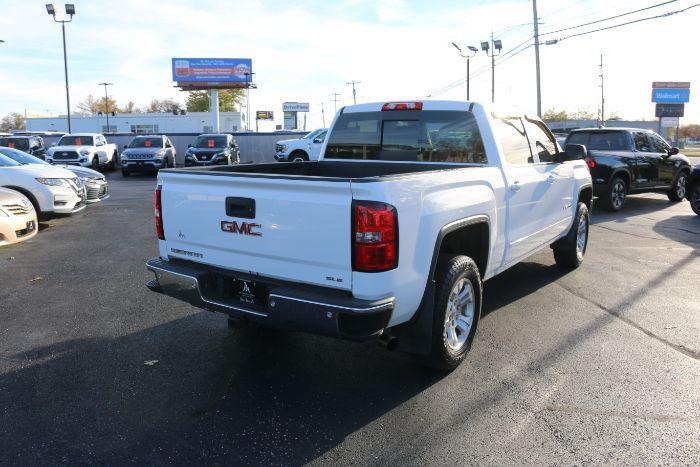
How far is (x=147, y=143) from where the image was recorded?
76.9 ft

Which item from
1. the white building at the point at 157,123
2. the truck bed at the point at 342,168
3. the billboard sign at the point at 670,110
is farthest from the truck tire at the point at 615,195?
the white building at the point at 157,123

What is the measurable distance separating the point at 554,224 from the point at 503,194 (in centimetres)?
174

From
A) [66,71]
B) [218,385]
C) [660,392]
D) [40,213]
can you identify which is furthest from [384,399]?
[66,71]

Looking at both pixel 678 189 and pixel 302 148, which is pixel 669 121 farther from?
pixel 678 189

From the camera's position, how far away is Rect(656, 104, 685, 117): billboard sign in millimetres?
57000

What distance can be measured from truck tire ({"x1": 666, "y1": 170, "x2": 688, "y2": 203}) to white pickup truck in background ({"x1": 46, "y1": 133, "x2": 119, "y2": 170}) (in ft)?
71.6

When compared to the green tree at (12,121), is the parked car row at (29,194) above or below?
below

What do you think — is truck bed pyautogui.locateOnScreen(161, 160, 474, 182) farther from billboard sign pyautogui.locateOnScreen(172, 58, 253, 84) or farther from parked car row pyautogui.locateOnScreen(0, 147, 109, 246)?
billboard sign pyautogui.locateOnScreen(172, 58, 253, 84)

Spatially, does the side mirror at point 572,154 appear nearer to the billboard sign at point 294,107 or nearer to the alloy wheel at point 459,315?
the alloy wheel at point 459,315

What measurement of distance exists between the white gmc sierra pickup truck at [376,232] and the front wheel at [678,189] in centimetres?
1081

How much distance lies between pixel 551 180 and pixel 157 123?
68.5 metres

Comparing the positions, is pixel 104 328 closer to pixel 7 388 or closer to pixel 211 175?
pixel 7 388

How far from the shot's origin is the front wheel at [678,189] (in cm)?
1408

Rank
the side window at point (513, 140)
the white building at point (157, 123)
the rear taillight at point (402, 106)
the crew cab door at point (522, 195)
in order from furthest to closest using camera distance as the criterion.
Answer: the white building at point (157, 123)
the rear taillight at point (402, 106)
the side window at point (513, 140)
the crew cab door at point (522, 195)
